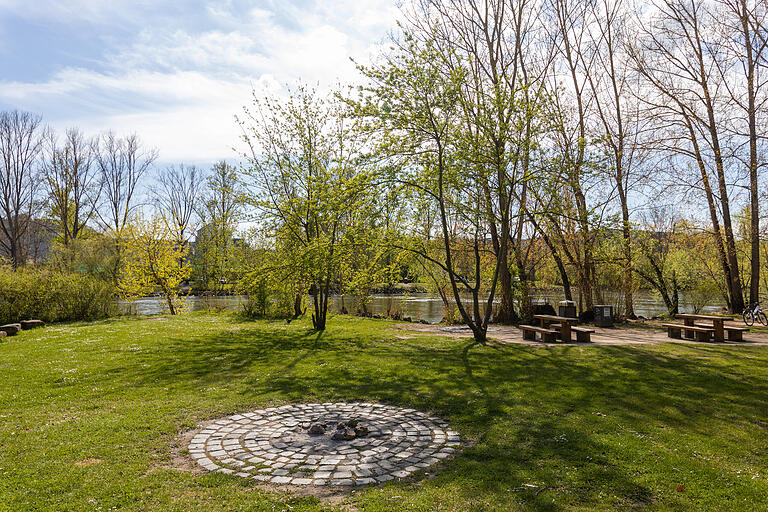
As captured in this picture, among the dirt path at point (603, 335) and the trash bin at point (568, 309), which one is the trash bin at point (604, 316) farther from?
the trash bin at point (568, 309)

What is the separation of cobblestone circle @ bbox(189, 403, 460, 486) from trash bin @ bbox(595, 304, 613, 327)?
41.9 feet

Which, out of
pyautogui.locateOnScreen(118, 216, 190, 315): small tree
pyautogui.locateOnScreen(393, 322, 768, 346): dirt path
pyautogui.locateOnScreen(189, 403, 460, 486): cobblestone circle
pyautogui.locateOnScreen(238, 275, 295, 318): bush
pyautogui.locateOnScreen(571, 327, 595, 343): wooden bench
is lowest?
pyautogui.locateOnScreen(189, 403, 460, 486): cobblestone circle

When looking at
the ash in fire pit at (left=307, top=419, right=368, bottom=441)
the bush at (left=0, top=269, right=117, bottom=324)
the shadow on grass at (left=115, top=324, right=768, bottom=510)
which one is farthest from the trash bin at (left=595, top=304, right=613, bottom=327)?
the bush at (left=0, top=269, right=117, bottom=324)

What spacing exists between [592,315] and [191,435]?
620 inches

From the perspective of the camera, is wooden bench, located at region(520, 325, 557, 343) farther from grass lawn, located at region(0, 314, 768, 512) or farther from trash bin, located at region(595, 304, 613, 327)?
trash bin, located at region(595, 304, 613, 327)

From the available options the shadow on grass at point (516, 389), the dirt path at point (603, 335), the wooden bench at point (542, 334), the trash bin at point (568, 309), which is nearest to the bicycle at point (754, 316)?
the dirt path at point (603, 335)

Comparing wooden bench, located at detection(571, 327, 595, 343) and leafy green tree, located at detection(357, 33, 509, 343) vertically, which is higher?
leafy green tree, located at detection(357, 33, 509, 343)

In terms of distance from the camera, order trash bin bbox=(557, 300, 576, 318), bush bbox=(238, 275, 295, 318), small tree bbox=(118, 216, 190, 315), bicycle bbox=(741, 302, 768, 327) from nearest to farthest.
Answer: trash bin bbox=(557, 300, 576, 318)
bicycle bbox=(741, 302, 768, 327)
bush bbox=(238, 275, 295, 318)
small tree bbox=(118, 216, 190, 315)

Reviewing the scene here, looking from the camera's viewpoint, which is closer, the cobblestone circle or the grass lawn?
the grass lawn

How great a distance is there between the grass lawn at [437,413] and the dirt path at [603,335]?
111 centimetres

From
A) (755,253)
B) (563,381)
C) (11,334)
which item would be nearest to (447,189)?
(563,381)

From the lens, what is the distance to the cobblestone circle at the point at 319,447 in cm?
410

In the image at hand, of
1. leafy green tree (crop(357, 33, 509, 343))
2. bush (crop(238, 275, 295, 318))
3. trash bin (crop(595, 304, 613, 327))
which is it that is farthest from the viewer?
bush (crop(238, 275, 295, 318))

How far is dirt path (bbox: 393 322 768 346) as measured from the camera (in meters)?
12.3
